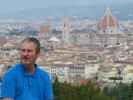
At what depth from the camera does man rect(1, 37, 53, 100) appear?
255 centimetres

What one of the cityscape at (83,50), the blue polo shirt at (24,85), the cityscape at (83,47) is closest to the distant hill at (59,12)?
the cityscape at (83,47)

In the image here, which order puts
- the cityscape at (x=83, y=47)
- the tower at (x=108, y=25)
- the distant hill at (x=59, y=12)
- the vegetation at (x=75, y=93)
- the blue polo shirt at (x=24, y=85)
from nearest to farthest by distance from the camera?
the blue polo shirt at (x=24, y=85)
the vegetation at (x=75, y=93)
the cityscape at (x=83, y=47)
the tower at (x=108, y=25)
the distant hill at (x=59, y=12)

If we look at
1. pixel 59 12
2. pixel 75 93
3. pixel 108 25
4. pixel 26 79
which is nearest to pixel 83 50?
pixel 108 25

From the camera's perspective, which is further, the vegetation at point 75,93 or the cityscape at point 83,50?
the cityscape at point 83,50

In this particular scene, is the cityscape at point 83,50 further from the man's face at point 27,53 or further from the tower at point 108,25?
the man's face at point 27,53

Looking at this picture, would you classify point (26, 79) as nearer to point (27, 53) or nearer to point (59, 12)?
point (27, 53)

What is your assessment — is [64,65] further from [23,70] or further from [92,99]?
[23,70]

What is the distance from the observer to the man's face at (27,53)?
2584 mm

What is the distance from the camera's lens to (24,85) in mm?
2613

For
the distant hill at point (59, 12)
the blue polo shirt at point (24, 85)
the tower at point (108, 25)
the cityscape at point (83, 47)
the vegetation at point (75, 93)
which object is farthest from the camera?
the distant hill at point (59, 12)

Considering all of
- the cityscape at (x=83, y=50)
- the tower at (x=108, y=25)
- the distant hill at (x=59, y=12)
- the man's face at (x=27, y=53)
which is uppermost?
the distant hill at (x=59, y=12)

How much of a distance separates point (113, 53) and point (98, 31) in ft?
72.6

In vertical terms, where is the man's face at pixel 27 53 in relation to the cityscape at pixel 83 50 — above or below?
above

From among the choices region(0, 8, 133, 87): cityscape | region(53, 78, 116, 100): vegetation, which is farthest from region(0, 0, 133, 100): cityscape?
region(53, 78, 116, 100): vegetation
